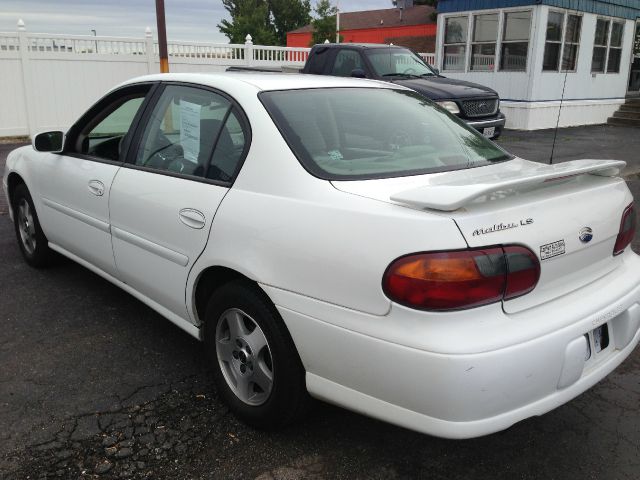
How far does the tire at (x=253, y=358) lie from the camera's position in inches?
101

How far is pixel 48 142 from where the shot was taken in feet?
13.9

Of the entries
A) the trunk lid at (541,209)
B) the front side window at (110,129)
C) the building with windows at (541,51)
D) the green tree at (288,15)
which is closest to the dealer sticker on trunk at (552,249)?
the trunk lid at (541,209)

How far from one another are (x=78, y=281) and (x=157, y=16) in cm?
704

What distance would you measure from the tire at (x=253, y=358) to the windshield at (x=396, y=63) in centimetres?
832

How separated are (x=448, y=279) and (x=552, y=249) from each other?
50cm

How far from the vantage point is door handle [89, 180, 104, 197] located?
364 centimetres

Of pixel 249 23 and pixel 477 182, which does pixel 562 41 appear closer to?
pixel 477 182

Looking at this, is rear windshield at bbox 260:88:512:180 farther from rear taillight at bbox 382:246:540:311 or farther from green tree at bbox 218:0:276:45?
green tree at bbox 218:0:276:45

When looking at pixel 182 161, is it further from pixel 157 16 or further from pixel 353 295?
pixel 157 16

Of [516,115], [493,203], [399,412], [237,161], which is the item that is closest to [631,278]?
[493,203]

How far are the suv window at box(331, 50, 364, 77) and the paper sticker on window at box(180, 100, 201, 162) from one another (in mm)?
7696

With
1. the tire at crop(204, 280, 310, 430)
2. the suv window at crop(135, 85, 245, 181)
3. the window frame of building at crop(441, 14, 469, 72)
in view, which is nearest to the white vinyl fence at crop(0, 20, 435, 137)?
the window frame of building at crop(441, 14, 469, 72)

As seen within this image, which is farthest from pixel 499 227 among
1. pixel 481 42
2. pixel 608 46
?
pixel 608 46

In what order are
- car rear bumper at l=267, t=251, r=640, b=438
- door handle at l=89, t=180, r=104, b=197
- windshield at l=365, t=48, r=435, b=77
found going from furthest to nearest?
windshield at l=365, t=48, r=435, b=77
door handle at l=89, t=180, r=104, b=197
car rear bumper at l=267, t=251, r=640, b=438
